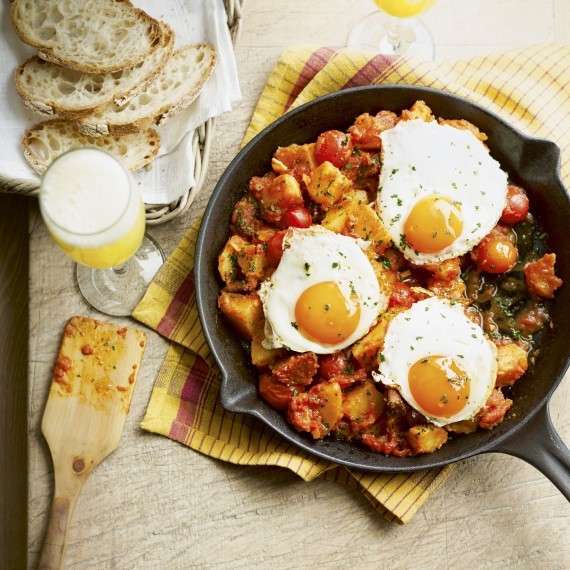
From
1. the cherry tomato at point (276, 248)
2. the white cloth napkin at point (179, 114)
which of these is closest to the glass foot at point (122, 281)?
the white cloth napkin at point (179, 114)

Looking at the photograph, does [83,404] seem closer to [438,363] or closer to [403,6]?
[438,363]

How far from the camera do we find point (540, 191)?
3.83m

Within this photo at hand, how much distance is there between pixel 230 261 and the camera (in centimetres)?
375

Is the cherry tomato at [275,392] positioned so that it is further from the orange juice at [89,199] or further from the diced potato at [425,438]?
the orange juice at [89,199]

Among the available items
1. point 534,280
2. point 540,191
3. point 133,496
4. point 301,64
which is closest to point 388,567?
point 133,496

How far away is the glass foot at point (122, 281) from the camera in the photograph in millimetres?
4008

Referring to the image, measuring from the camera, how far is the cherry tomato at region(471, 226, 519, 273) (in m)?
3.73

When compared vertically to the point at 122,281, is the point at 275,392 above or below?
above

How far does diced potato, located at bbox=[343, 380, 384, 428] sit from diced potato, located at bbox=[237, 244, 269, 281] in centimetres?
72

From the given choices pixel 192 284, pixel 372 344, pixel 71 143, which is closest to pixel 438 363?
pixel 372 344

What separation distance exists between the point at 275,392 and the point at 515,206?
4.89ft

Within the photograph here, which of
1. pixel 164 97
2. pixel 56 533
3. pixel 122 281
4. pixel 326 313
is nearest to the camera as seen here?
pixel 326 313

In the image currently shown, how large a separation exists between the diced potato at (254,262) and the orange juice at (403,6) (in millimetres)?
1412

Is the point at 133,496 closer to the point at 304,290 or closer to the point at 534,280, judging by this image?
the point at 304,290
